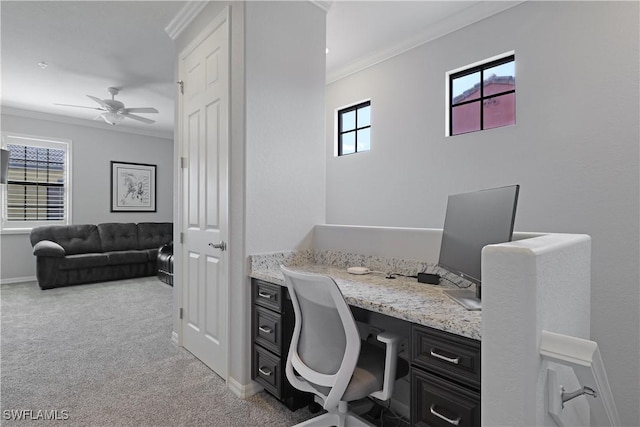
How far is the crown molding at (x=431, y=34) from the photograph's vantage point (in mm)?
2971

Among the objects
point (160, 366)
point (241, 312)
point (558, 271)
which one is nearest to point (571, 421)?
point (558, 271)

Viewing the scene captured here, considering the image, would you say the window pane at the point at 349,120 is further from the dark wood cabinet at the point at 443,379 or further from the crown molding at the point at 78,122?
the crown molding at the point at 78,122

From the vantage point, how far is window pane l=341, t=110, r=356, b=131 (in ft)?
14.6

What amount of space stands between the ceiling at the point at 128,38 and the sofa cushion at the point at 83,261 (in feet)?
7.93

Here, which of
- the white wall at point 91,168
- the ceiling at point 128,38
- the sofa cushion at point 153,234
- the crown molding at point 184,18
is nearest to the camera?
the crown molding at point 184,18

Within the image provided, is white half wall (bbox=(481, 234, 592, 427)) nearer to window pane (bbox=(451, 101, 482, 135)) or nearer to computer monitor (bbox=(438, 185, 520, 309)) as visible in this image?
computer monitor (bbox=(438, 185, 520, 309))

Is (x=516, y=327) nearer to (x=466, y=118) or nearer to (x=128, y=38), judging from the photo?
(x=466, y=118)

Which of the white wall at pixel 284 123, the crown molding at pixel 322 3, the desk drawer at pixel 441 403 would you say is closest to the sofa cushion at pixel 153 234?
the white wall at pixel 284 123

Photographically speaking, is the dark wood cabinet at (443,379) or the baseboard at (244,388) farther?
the baseboard at (244,388)

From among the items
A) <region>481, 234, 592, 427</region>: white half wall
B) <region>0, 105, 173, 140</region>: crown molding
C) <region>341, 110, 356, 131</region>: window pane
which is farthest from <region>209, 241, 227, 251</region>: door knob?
<region>0, 105, 173, 140</region>: crown molding

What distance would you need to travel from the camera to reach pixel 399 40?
11.9 feet

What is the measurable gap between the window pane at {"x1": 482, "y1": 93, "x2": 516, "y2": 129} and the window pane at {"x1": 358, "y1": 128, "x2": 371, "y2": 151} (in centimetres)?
137

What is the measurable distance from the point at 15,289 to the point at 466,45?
672 centimetres

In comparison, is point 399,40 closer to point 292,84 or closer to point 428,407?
point 292,84
